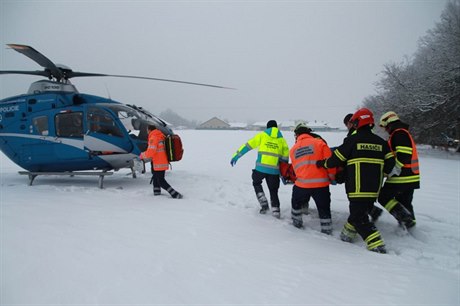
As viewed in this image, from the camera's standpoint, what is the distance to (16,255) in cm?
290

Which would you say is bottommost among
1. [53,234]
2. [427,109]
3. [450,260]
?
[450,260]

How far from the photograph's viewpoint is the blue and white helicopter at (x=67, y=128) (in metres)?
7.02

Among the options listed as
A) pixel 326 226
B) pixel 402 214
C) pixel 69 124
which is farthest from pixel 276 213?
pixel 69 124

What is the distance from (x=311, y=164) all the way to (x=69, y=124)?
6598 mm

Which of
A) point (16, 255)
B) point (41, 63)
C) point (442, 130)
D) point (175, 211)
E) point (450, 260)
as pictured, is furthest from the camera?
point (442, 130)

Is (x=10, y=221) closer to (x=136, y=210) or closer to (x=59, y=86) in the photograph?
(x=136, y=210)

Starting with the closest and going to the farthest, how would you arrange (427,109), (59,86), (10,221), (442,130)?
(10,221) → (59,86) → (427,109) → (442,130)

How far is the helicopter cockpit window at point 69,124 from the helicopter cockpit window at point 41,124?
0.38 metres

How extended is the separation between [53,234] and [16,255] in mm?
644

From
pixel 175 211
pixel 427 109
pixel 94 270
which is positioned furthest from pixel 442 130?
pixel 94 270

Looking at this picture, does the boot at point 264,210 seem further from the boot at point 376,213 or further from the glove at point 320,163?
the boot at point 376,213

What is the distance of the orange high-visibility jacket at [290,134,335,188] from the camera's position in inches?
156

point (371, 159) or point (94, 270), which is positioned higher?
point (371, 159)

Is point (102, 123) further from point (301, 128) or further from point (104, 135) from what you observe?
point (301, 128)
